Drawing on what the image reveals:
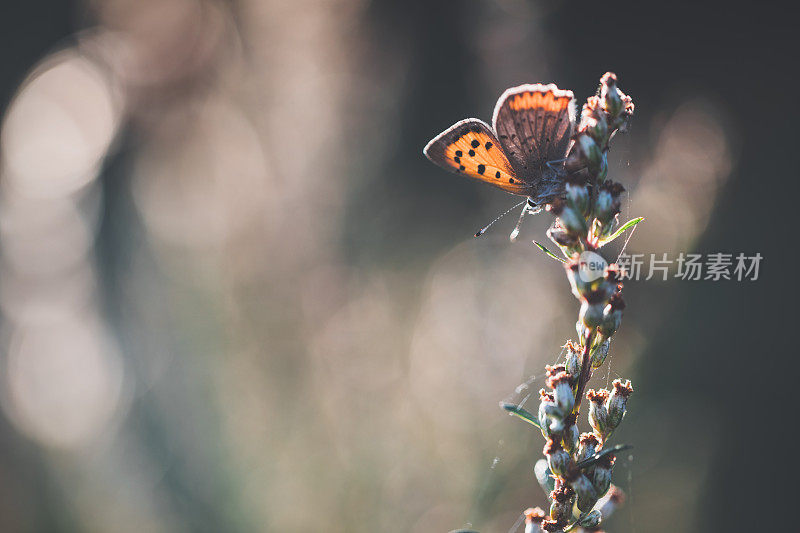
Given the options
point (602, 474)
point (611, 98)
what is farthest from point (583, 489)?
point (611, 98)

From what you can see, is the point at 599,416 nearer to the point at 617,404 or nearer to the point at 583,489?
the point at 617,404

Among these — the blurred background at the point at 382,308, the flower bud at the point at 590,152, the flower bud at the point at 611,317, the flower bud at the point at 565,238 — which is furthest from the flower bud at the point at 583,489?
the blurred background at the point at 382,308

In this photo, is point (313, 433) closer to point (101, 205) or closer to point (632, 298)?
point (632, 298)

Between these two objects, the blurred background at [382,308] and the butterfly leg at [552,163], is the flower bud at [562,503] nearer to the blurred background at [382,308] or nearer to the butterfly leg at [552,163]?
the butterfly leg at [552,163]

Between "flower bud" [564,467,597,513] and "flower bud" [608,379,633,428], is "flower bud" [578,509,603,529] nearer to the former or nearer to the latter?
"flower bud" [564,467,597,513]

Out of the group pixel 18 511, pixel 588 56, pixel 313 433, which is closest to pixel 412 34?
pixel 588 56

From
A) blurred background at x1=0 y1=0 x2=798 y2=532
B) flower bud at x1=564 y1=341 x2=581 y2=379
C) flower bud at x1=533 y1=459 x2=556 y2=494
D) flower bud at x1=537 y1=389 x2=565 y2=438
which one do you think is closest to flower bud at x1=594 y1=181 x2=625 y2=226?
flower bud at x1=564 y1=341 x2=581 y2=379

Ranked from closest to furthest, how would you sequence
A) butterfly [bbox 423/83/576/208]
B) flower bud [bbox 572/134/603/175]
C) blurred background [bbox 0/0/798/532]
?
flower bud [bbox 572/134/603/175], butterfly [bbox 423/83/576/208], blurred background [bbox 0/0/798/532]
